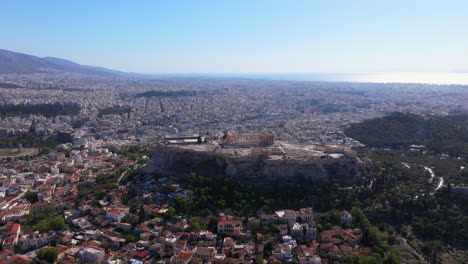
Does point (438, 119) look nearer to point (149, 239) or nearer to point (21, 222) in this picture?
point (149, 239)

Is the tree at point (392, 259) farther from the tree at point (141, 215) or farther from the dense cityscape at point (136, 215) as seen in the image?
the tree at point (141, 215)

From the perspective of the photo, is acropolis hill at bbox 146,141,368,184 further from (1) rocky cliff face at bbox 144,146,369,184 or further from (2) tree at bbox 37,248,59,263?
(2) tree at bbox 37,248,59,263

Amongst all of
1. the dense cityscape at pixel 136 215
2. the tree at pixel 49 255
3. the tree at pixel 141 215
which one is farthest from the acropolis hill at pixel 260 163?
the tree at pixel 49 255

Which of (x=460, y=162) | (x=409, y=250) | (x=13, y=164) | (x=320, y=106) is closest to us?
(x=409, y=250)

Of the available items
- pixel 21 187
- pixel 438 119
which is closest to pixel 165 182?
pixel 21 187

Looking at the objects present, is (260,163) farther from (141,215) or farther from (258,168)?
(141,215)

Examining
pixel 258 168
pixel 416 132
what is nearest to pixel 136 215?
pixel 258 168
